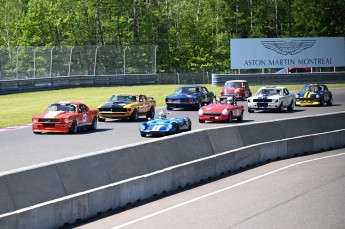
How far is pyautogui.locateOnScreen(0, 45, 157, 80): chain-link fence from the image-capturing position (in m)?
51.5

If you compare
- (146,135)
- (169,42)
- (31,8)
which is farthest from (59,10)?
(146,135)

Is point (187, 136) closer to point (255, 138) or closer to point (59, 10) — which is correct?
point (255, 138)

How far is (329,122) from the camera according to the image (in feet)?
88.0

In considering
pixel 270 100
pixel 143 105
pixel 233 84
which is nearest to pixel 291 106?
pixel 270 100

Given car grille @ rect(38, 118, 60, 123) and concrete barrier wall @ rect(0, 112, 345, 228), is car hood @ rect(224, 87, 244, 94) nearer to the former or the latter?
car grille @ rect(38, 118, 60, 123)

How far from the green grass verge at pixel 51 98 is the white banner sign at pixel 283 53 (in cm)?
708

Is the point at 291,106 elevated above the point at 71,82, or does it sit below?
below

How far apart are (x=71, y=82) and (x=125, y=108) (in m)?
26.2

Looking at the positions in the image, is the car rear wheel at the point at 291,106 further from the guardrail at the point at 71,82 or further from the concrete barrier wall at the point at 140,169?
the guardrail at the point at 71,82

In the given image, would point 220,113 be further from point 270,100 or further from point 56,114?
point 56,114

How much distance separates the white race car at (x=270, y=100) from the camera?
1524 inches

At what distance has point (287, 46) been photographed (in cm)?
7119

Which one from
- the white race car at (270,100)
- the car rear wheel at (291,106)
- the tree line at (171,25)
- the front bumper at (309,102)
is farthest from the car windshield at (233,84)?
the tree line at (171,25)

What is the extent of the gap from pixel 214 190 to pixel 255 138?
6007mm
